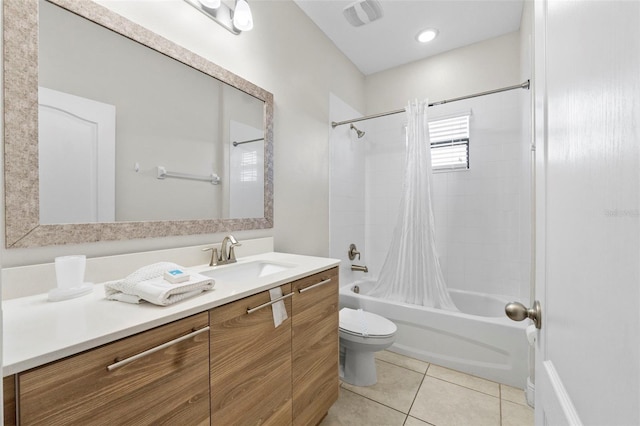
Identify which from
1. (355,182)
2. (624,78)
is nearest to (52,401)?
(624,78)

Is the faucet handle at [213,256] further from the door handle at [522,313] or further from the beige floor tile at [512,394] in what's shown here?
the beige floor tile at [512,394]

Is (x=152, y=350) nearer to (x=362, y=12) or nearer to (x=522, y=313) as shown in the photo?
(x=522, y=313)

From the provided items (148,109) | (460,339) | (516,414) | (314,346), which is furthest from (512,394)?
(148,109)

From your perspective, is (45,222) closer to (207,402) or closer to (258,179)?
(207,402)

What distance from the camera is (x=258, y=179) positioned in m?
1.80

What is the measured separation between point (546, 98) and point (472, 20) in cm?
223

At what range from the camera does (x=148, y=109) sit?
128 cm

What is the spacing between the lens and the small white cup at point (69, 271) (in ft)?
2.97

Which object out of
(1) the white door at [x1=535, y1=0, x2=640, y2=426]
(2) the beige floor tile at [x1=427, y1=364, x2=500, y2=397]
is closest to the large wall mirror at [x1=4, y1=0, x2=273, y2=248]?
(1) the white door at [x1=535, y1=0, x2=640, y2=426]

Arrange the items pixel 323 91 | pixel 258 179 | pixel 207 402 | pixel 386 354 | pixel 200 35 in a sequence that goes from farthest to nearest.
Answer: pixel 323 91, pixel 386 354, pixel 258 179, pixel 200 35, pixel 207 402

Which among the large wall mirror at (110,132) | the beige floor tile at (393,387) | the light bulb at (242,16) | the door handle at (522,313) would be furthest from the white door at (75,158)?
the beige floor tile at (393,387)

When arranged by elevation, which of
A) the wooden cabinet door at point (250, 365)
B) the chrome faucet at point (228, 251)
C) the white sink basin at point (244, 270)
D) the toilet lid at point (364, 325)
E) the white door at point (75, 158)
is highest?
the white door at point (75, 158)

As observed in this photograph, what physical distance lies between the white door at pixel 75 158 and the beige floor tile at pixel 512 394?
2.37m

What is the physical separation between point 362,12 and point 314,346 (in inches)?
91.5
